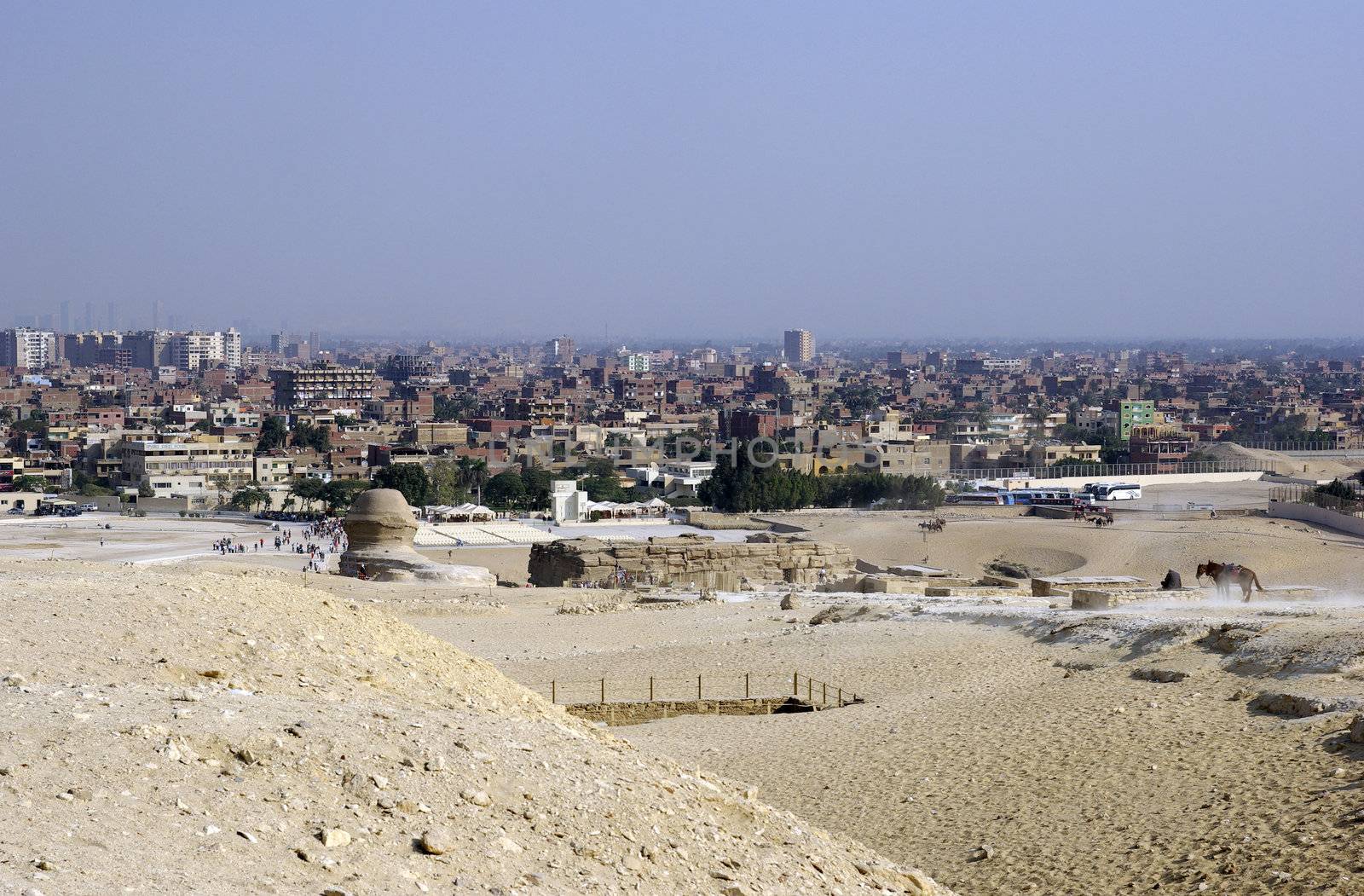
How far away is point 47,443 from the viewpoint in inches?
3310

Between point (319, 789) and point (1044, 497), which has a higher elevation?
point (319, 789)

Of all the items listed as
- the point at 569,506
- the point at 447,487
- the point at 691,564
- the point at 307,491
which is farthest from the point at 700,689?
the point at 307,491

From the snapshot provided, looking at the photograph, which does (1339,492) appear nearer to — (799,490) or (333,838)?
(799,490)

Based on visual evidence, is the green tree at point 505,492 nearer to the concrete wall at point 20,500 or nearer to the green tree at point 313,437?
the concrete wall at point 20,500

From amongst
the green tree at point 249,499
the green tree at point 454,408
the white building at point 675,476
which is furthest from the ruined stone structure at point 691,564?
the green tree at point 454,408

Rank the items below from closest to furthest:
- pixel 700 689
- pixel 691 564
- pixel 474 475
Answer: pixel 700 689 < pixel 691 564 < pixel 474 475

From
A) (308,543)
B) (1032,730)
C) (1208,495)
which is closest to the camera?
(1032,730)

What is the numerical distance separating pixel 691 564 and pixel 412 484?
97.8ft

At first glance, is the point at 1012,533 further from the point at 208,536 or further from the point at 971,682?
the point at 971,682

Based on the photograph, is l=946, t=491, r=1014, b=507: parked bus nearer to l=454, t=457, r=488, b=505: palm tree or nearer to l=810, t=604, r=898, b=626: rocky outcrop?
Answer: l=454, t=457, r=488, b=505: palm tree

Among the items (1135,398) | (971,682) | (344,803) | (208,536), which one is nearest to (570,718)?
(344,803)

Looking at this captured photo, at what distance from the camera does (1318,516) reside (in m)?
43.4

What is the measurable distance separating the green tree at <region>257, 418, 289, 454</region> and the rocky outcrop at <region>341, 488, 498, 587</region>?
5746cm

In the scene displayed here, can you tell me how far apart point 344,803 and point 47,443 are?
82.9 metres
